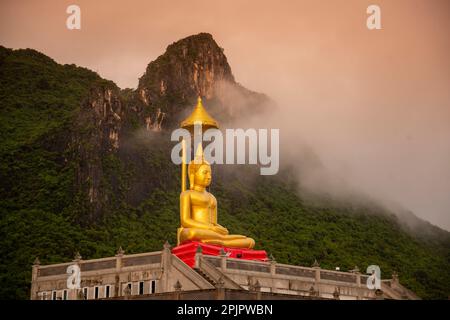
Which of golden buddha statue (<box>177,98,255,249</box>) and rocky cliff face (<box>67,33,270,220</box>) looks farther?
rocky cliff face (<box>67,33,270,220</box>)

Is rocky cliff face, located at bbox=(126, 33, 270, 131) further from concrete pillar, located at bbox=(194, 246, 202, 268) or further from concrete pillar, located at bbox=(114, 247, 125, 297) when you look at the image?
concrete pillar, located at bbox=(114, 247, 125, 297)

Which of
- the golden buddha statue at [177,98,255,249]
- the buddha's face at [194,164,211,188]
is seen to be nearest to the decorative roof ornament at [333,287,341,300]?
the golden buddha statue at [177,98,255,249]

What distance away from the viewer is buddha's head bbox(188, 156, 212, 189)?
139 feet

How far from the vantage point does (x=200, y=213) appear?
4184 cm

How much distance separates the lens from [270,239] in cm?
7288

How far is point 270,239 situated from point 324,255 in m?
4.71

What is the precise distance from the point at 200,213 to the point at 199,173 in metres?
1.53

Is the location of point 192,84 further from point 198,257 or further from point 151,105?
point 198,257

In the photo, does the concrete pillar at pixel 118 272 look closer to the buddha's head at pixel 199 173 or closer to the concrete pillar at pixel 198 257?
the concrete pillar at pixel 198 257

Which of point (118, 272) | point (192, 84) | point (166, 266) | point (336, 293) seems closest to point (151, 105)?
point (192, 84)

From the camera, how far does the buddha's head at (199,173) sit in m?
42.3

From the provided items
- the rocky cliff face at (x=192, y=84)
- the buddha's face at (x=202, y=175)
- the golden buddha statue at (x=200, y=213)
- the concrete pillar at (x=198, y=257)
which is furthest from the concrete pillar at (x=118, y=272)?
the rocky cliff face at (x=192, y=84)
